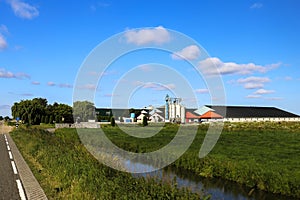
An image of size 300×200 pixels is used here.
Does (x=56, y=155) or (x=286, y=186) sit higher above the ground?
(x=56, y=155)

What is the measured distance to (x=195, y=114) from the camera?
104 metres

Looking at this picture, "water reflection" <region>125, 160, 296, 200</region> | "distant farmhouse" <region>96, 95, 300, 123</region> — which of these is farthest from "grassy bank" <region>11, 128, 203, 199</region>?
"distant farmhouse" <region>96, 95, 300, 123</region>

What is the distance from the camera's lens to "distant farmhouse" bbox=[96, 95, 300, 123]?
3342 inches

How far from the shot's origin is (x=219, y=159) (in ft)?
65.9

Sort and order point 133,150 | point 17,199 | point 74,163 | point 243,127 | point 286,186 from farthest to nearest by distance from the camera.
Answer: point 243,127 < point 133,150 < point 286,186 < point 74,163 < point 17,199

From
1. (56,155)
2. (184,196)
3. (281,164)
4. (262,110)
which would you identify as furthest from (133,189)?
(262,110)

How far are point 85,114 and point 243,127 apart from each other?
2037 inches

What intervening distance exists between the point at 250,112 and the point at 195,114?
1812 centimetres

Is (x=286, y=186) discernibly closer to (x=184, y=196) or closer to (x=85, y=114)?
(x=184, y=196)

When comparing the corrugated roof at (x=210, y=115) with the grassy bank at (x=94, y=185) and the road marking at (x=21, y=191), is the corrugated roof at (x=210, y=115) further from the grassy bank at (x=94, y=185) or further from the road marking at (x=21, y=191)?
the road marking at (x=21, y=191)

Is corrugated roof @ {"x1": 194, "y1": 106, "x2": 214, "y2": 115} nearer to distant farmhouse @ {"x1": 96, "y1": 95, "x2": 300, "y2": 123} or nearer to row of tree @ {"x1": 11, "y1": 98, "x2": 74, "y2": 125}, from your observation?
distant farmhouse @ {"x1": 96, "y1": 95, "x2": 300, "y2": 123}

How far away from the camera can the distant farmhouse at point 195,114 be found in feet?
278

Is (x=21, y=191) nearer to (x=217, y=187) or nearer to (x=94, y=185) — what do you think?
(x=94, y=185)

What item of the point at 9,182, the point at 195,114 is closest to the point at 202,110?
the point at 195,114
